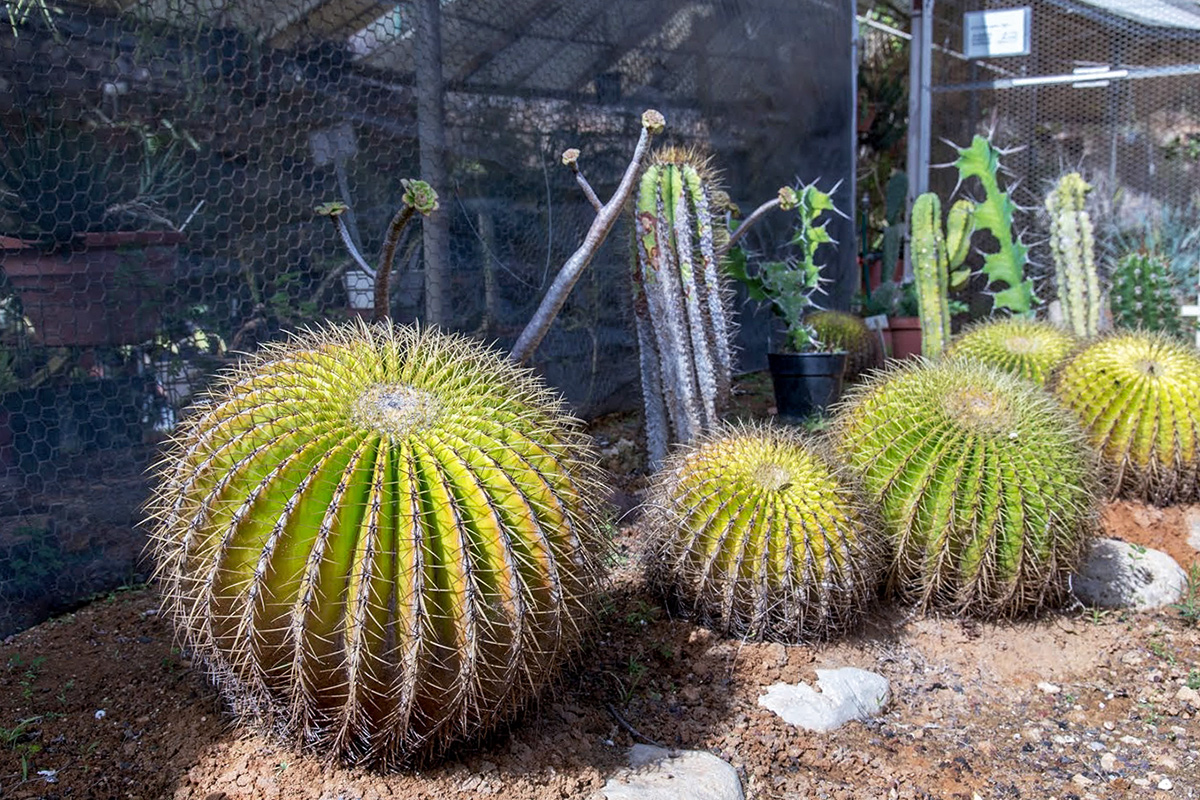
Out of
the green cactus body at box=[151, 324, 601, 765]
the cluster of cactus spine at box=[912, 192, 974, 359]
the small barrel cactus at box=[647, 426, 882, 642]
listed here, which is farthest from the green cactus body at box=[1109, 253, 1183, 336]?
the green cactus body at box=[151, 324, 601, 765]

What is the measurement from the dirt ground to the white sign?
6211 mm

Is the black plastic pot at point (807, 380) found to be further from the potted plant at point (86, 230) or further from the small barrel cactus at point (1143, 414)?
the potted plant at point (86, 230)

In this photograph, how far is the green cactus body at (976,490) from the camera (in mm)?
3049

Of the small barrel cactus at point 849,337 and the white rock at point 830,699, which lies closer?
the white rock at point 830,699

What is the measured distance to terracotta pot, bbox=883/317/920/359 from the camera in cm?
700

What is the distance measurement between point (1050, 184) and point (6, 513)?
864 cm

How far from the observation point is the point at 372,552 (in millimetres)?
1773

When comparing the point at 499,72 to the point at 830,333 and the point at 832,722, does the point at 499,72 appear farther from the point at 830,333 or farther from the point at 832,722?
the point at 832,722

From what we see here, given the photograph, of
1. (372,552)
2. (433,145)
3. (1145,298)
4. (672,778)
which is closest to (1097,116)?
(1145,298)

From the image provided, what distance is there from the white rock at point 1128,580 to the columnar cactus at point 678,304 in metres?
1.51

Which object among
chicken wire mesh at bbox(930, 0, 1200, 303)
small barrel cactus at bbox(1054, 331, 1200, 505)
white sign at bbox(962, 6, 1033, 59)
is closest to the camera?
small barrel cactus at bbox(1054, 331, 1200, 505)

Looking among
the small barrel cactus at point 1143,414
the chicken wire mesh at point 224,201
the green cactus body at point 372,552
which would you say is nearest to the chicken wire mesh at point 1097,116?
the small barrel cactus at point 1143,414

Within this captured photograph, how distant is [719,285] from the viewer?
4.21 metres

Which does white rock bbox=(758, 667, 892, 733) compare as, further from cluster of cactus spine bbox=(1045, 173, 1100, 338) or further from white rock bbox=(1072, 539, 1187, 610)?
cluster of cactus spine bbox=(1045, 173, 1100, 338)
